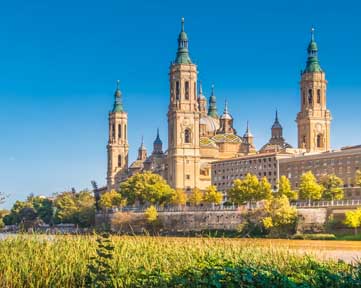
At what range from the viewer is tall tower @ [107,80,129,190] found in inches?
6855

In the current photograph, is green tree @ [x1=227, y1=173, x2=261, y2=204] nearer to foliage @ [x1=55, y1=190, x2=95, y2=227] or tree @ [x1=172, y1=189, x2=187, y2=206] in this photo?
tree @ [x1=172, y1=189, x2=187, y2=206]

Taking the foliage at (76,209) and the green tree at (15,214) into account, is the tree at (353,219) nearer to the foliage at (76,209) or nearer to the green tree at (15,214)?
the foliage at (76,209)

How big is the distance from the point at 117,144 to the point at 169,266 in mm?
153105

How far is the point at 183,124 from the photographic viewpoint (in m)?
131

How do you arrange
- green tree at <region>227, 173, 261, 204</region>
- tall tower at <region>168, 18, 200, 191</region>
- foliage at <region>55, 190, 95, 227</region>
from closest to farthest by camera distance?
green tree at <region>227, 173, 261, 204</region> → foliage at <region>55, 190, 95, 227</region> → tall tower at <region>168, 18, 200, 191</region>

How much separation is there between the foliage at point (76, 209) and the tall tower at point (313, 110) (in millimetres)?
39374

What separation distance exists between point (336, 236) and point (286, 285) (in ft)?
182

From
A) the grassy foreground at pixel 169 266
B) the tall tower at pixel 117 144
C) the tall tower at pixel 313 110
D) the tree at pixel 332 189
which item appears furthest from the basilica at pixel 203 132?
the grassy foreground at pixel 169 266

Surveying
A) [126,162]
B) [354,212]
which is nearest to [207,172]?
[126,162]

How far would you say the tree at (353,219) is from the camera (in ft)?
237

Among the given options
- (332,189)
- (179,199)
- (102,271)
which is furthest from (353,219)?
(102,271)

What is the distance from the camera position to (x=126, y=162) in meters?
175

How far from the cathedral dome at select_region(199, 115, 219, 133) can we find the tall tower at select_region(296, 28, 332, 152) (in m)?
23.3

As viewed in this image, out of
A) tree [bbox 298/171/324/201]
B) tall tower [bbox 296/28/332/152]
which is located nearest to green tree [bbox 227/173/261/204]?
tree [bbox 298/171/324/201]
